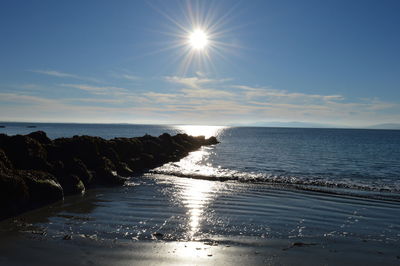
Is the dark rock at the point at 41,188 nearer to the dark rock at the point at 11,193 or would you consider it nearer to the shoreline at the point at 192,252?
the dark rock at the point at 11,193

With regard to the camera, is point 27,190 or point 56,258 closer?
point 56,258

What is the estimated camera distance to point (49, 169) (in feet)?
48.9

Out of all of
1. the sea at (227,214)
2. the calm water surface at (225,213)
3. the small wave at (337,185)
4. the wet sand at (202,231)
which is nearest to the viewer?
the wet sand at (202,231)

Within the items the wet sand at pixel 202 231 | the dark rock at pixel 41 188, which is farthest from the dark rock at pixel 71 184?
the dark rock at pixel 41 188

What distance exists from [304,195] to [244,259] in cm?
953

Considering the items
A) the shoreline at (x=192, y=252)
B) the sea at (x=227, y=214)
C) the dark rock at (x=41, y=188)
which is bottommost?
the sea at (x=227, y=214)

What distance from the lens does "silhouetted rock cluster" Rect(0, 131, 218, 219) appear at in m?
10.8

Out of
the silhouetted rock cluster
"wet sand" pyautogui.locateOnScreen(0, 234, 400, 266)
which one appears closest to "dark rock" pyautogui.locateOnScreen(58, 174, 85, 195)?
the silhouetted rock cluster

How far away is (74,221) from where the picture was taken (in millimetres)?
9875

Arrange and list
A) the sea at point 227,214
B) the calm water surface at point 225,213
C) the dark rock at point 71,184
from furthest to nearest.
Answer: the dark rock at point 71,184
the calm water surface at point 225,213
the sea at point 227,214

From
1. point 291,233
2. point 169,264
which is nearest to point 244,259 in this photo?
point 169,264

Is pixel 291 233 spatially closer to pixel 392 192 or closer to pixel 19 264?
pixel 19 264

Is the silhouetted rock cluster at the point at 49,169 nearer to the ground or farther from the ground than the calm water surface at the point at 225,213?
farther from the ground

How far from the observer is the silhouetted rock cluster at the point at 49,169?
10789 millimetres
